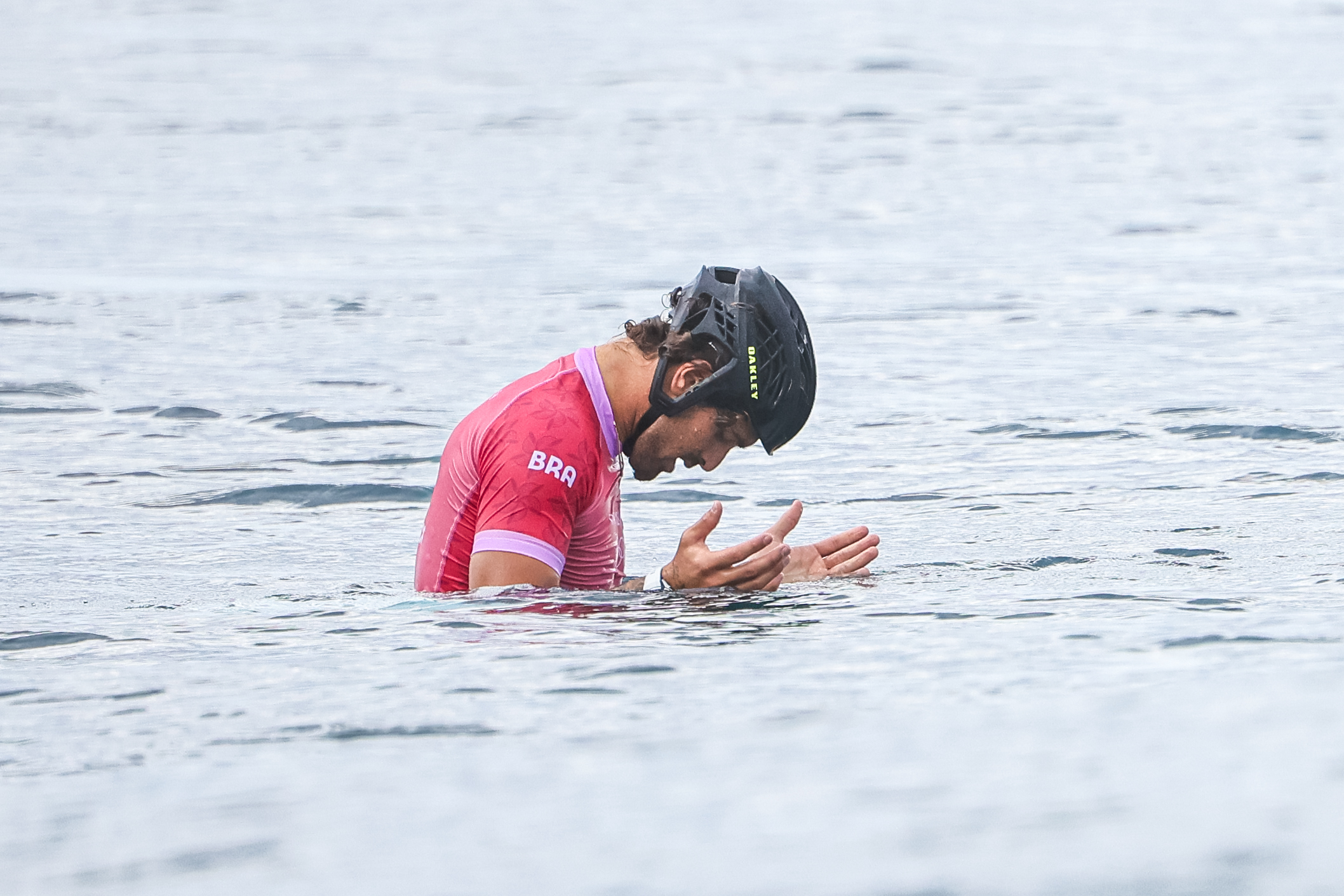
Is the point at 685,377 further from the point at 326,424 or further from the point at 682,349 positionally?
the point at 326,424

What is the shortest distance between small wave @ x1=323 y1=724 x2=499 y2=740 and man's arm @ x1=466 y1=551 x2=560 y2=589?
2.70 ft

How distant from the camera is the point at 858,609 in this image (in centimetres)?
672

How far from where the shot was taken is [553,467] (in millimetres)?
6090

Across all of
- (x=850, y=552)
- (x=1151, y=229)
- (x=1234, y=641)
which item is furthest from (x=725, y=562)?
(x=1151, y=229)

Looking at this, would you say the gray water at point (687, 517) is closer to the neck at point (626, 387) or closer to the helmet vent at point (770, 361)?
the neck at point (626, 387)

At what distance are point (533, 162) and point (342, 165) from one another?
2414 millimetres

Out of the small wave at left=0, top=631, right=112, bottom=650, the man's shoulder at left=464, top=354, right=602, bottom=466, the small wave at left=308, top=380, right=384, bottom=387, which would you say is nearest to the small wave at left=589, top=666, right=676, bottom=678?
the man's shoulder at left=464, top=354, right=602, bottom=466

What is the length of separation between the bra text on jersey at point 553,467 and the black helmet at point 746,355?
33cm

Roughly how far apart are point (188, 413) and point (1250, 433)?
6.30 meters

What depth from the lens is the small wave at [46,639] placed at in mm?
6613

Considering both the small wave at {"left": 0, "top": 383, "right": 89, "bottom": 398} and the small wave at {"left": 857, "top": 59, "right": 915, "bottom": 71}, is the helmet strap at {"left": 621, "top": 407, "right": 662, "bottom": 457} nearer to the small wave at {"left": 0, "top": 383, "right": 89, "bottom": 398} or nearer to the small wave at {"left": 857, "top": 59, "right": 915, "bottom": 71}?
the small wave at {"left": 0, "top": 383, "right": 89, "bottom": 398}

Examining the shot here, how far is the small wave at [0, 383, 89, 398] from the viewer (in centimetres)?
1301

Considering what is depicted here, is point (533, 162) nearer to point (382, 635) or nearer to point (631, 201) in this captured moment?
point (631, 201)

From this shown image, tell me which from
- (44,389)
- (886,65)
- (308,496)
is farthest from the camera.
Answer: (886,65)
